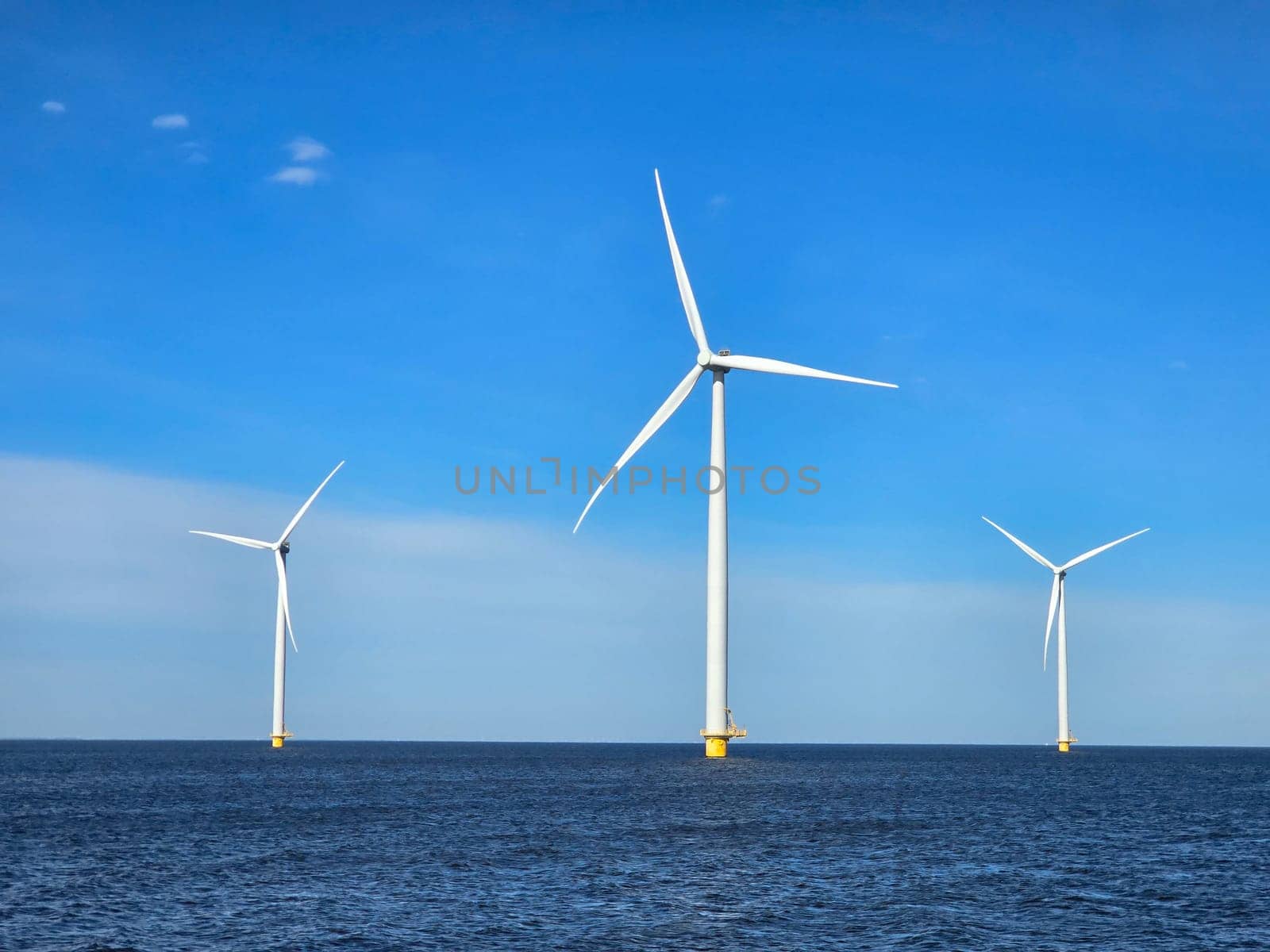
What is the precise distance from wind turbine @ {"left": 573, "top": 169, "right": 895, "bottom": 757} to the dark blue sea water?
15.8 metres

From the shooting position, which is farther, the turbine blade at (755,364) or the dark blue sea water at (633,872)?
the turbine blade at (755,364)

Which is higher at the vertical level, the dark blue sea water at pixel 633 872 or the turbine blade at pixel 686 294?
the turbine blade at pixel 686 294

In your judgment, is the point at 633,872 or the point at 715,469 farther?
the point at 715,469

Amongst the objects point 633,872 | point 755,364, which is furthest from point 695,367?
point 633,872

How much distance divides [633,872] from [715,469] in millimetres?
74656

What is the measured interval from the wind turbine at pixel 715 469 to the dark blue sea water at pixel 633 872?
15.8 meters

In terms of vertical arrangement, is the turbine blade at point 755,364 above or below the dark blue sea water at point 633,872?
above

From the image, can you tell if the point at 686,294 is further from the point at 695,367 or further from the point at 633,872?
the point at 633,872

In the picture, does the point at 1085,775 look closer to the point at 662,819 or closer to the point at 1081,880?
the point at 662,819

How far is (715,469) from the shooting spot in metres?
130

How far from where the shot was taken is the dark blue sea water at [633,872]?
43812 millimetres

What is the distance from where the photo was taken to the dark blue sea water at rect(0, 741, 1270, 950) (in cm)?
4381

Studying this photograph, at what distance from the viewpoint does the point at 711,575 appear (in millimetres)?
126875

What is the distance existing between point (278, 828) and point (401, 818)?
963cm
